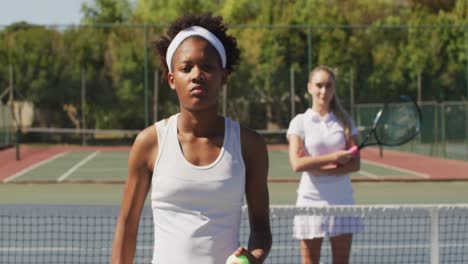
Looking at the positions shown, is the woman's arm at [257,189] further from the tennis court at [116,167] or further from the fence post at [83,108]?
the fence post at [83,108]

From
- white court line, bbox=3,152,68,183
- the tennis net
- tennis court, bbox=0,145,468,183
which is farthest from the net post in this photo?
white court line, bbox=3,152,68,183

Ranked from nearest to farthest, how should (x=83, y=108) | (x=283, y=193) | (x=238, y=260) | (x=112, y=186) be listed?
(x=238, y=260) → (x=283, y=193) → (x=112, y=186) → (x=83, y=108)

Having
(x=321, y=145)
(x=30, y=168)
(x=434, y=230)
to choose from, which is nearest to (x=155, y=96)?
(x=30, y=168)

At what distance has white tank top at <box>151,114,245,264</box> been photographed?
2.28m

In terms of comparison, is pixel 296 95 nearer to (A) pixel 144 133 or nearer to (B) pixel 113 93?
(B) pixel 113 93

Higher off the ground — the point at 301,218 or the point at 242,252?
the point at 242,252

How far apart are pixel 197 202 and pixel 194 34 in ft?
1.42

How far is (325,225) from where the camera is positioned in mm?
4730

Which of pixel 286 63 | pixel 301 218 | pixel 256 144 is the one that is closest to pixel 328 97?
pixel 301 218

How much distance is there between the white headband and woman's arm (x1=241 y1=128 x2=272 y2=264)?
0.73ft

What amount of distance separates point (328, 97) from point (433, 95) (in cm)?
2564

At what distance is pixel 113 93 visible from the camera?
27.8 m

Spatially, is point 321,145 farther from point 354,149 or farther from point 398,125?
point 398,125

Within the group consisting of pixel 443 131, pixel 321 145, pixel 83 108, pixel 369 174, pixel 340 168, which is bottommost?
pixel 369 174
